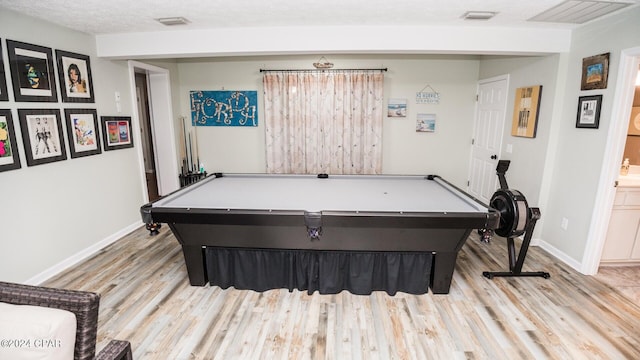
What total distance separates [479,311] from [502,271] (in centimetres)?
84

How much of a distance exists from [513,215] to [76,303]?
3.08m

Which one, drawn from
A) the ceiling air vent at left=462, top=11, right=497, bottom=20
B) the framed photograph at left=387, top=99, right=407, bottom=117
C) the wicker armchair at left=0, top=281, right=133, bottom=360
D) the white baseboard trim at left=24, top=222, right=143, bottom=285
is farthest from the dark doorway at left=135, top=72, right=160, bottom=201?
the ceiling air vent at left=462, top=11, right=497, bottom=20

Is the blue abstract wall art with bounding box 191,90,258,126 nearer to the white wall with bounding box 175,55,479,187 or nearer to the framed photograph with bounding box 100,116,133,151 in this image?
the white wall with bounding box 175,55,479,187

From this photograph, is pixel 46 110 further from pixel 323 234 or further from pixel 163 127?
pixel 323 234

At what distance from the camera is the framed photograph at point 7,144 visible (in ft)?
8.37

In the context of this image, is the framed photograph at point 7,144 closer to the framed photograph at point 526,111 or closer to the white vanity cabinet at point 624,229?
the framed photograph at point 526,111

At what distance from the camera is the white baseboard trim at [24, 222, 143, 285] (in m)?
2.90

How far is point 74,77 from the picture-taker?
324 centimetres

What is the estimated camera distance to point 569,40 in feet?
10.7

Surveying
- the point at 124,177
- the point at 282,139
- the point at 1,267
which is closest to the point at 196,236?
the point at 1,267

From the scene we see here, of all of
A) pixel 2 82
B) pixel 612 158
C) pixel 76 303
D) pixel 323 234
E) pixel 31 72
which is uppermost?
pixel 31 72

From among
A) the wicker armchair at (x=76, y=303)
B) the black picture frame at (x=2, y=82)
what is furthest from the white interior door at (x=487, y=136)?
the black picture frame at (x=2, y=82)

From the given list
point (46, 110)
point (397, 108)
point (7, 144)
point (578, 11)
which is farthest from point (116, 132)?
point (578, 11)

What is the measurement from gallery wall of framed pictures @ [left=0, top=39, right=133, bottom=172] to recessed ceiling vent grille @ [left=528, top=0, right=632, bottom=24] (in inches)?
175
